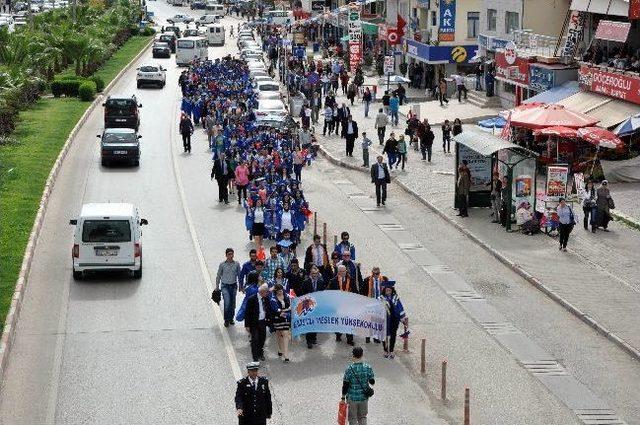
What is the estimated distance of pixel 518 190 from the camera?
34.8 meters

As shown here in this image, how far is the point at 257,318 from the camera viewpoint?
2255cm

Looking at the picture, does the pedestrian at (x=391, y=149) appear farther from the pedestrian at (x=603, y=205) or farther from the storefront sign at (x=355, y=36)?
the storefront sign at (x=355, y=36)

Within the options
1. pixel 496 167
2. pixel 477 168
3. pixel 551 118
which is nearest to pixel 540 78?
pixel 551 118

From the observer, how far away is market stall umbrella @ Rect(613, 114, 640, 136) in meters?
40.9

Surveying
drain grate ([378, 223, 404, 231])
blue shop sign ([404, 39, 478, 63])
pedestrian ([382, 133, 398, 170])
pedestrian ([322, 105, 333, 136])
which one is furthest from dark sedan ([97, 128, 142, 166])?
blue shop sign ([404, 39, 478, 63])

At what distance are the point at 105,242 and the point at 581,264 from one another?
10694 millimetres

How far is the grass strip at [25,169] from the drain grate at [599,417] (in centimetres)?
1030

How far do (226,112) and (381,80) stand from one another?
24519 mm

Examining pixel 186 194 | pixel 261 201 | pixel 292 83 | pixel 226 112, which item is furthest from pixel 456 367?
pixel 292 83

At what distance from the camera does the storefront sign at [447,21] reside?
71312 mm

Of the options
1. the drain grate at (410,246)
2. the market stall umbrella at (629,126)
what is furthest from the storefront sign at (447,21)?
the drain grate at (410,246)

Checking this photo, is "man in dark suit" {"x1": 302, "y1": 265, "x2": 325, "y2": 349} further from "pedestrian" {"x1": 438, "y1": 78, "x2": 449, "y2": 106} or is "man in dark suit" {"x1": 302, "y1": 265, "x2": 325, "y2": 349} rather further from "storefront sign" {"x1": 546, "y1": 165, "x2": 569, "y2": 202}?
"pedestrian" {"x1": 438, "y1": 78, "x2": 449, "y2": 106}

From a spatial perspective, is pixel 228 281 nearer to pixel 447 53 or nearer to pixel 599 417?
pixel 599 417

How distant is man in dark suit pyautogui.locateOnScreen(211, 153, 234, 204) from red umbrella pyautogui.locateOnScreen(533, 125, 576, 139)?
31.9 feet
